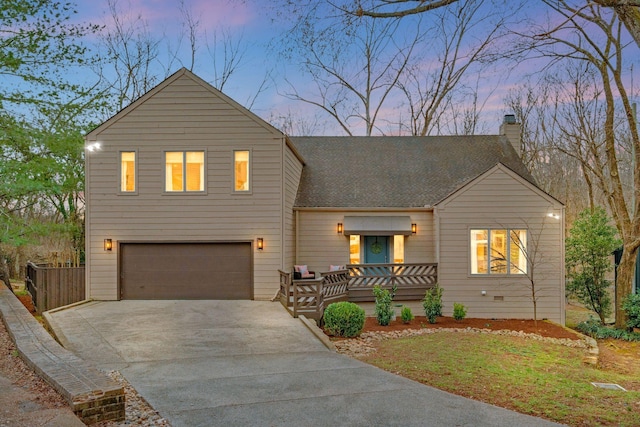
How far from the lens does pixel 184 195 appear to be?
1330 centimetres

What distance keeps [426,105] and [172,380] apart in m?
23.3

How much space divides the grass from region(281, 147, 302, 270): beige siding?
487 cm

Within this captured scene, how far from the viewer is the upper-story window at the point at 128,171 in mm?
13336

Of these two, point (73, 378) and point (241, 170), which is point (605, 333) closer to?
point (241, 170)

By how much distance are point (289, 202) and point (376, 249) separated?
3345 millimetres

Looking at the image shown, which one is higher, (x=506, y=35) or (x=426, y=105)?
(x=426, y=105)

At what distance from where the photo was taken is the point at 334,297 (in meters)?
12.8

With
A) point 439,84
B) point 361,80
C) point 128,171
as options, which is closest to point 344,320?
point 128,171

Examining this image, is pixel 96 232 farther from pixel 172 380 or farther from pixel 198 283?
pixel 172 380

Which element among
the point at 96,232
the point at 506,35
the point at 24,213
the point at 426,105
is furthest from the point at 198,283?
the point at 426,105

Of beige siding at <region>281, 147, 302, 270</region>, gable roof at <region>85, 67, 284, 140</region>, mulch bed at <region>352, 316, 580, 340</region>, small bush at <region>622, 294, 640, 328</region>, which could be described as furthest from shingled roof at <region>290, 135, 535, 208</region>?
small bush at <region>622, 294, 640, 328</region>

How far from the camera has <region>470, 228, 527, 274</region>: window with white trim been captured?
557 inches

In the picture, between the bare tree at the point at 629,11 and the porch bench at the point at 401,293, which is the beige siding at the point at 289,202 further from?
the bare tree at the point at 629,11

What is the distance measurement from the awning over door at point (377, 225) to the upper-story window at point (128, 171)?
6.52 meters
